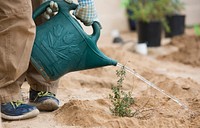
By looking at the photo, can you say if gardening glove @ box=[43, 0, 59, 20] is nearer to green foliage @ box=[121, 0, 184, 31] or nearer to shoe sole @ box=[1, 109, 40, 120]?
shoe sole @ box=[1, 109, 40, 120]

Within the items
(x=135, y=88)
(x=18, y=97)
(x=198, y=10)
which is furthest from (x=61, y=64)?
(x=198, y=10)

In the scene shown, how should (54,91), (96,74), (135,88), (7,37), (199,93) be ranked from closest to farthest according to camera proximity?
(7,37) < (54,91) < (199,93) < (135,88) < (96,74)

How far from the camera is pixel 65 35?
2.93m

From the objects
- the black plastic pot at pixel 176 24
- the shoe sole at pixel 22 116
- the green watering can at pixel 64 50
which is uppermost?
the green watering can at pixel 64 50

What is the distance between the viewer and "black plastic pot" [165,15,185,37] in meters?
7.35

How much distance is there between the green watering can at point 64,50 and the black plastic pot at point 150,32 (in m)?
3.69

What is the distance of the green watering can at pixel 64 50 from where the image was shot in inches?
114

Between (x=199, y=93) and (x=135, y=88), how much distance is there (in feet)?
1.74

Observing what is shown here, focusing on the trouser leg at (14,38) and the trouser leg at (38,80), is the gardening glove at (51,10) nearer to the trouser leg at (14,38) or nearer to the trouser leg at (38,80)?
the trouser leg at (38,80)

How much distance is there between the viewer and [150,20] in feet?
21.8

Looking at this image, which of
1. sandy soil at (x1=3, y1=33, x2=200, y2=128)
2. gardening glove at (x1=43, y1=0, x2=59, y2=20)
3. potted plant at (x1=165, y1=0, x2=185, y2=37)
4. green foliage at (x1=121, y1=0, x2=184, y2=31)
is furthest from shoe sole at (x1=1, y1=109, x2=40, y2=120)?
potted plant at (x1=165, y1=0, x2=185, y2=37)

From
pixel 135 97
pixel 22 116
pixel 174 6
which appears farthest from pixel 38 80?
pixel 174 6

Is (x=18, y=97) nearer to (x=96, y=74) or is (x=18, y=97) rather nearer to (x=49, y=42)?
(x=49, y=42)

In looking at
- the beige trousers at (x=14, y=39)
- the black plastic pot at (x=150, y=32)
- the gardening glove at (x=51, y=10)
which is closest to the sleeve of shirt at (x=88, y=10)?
the gardening glove at (x=51, y=10)
